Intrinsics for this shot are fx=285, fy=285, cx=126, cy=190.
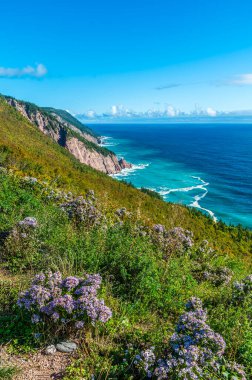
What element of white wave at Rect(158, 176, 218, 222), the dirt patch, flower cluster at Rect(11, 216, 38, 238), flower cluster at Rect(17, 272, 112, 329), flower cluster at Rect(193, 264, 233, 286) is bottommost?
white wave at Rect(158, 176, 218, 222)

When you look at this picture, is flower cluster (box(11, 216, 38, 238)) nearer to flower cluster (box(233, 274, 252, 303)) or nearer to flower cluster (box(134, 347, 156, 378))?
flower cluster (box(134, 347, 156, 378))

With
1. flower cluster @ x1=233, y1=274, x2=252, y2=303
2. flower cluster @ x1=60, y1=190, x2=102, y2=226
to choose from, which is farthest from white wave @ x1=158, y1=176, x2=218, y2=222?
flower cluster @ x1=233, y1=274, x2=252, y2=303

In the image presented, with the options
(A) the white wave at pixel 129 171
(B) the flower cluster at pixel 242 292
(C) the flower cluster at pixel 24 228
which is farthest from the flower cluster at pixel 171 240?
(A) the white wave at pixel 129 171

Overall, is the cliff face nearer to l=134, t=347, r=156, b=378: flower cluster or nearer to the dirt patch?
the dirt patch

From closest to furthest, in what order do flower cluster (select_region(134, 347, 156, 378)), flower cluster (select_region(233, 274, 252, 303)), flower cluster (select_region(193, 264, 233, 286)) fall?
flower cluster (select_region(134, 347, 156, 378)) < flower cluster (select_region(233, 274, 252, 303)) < flower cluster (select_region(193, 264, 233, 286))

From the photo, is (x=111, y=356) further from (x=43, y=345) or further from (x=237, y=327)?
(x=237, y=327)


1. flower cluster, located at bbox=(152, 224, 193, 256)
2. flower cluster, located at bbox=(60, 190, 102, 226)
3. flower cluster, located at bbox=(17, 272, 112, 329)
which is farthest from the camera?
flower cluster, located at bbox=(60, 190, 102, 226)

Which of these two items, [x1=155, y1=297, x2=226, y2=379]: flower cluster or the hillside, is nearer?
[x1=155, y1=297, x2=226, y2=379]: flower cluster

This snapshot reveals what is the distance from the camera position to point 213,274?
8500 mm

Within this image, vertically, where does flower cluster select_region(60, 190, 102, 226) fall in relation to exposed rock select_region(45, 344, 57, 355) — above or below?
above

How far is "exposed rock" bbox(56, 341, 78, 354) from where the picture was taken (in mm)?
4590

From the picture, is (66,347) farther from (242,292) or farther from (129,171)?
(129,171)

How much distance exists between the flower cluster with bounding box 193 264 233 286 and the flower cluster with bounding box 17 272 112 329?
4.67 m

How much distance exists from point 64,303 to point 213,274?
5.49m
